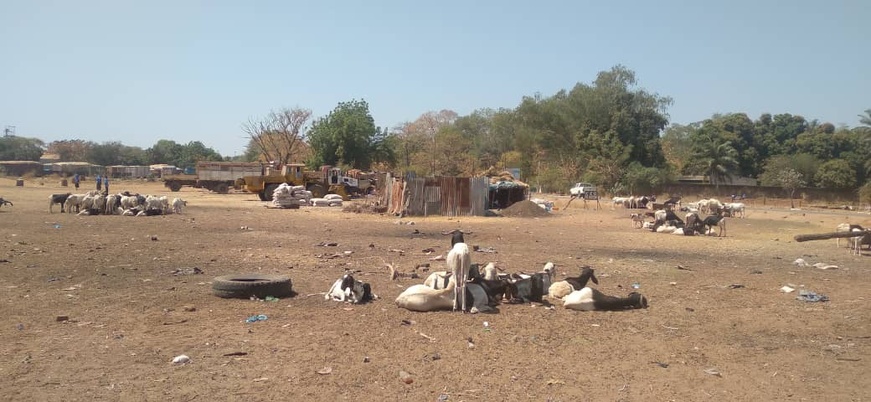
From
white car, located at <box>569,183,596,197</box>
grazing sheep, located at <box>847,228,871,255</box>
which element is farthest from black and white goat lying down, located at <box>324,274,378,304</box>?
white car, located at <box>569,183,596,197</box>

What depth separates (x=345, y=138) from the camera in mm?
63312

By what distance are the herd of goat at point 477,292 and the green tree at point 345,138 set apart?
5434 centimetres

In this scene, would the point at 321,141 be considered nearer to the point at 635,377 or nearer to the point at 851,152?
the point at 851,152

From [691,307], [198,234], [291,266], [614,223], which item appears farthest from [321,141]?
[691,307]

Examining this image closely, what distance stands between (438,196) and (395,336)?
23926 mm

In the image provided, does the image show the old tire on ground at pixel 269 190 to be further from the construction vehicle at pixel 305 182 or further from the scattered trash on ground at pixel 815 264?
the scattered trash on ground at pixel 815 264

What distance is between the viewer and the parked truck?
5741 centimetres

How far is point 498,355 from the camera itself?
7.09 meters

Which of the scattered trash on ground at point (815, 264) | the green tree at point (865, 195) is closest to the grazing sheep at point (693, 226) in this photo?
the scattered trash on ground at point (815, 264)

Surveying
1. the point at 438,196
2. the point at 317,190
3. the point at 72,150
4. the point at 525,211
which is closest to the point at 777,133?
the point at 525,211

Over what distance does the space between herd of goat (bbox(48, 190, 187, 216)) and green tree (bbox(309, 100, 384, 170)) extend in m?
35.8

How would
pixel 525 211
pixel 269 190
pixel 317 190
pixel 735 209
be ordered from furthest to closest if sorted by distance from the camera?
1. pixel 317 190
2. pixel 269 190
3. pixel 735 209
4. pixel 525 211

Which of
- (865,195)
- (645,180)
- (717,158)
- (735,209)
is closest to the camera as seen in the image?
(735,209)

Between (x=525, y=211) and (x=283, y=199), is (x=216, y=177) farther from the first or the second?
(x=525, y=211)
